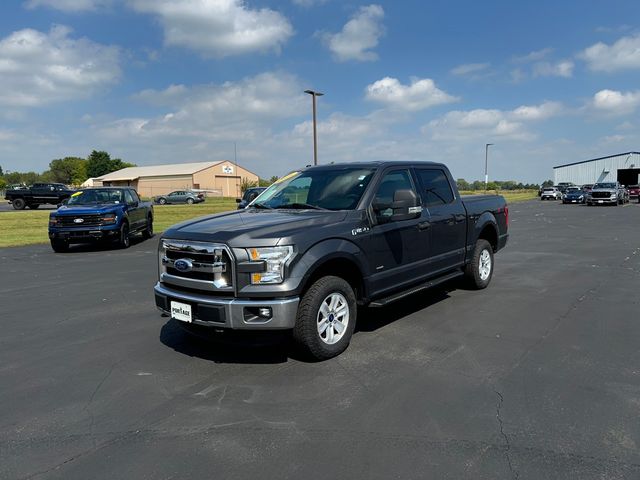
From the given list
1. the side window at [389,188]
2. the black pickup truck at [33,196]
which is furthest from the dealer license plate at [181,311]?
the black pickup truck at [33,196]

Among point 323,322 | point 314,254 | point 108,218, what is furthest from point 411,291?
point 108,218

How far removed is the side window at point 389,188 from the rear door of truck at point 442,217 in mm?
319

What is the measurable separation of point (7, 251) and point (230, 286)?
12.1 metres

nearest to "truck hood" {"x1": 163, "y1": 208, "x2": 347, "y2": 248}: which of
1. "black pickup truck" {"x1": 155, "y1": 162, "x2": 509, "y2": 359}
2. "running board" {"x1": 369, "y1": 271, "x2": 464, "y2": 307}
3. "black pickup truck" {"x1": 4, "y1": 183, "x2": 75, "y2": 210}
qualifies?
"black pickup truck" {"x1": 155, "y1": 162, "x2": 509, "y2": 359}

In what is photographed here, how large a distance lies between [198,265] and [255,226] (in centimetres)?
63

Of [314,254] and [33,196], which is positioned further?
[33,196]

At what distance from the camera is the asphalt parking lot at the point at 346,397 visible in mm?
2926

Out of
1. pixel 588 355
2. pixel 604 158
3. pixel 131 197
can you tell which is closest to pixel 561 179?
pixel 604 158

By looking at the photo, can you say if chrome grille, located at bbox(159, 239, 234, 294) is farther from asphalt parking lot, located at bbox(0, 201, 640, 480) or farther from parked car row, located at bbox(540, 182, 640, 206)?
parked car row, located at bbox(540, 182, 640, 206)

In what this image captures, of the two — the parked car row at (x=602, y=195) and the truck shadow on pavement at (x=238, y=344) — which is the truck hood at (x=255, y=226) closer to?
the truck shadow on pavement at (x=238, y=344)

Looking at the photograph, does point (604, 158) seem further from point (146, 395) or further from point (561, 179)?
point (146, 395)

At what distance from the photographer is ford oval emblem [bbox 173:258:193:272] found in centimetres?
446

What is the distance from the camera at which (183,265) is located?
4.50 meters

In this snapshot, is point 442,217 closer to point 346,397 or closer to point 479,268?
→ point 479,268
